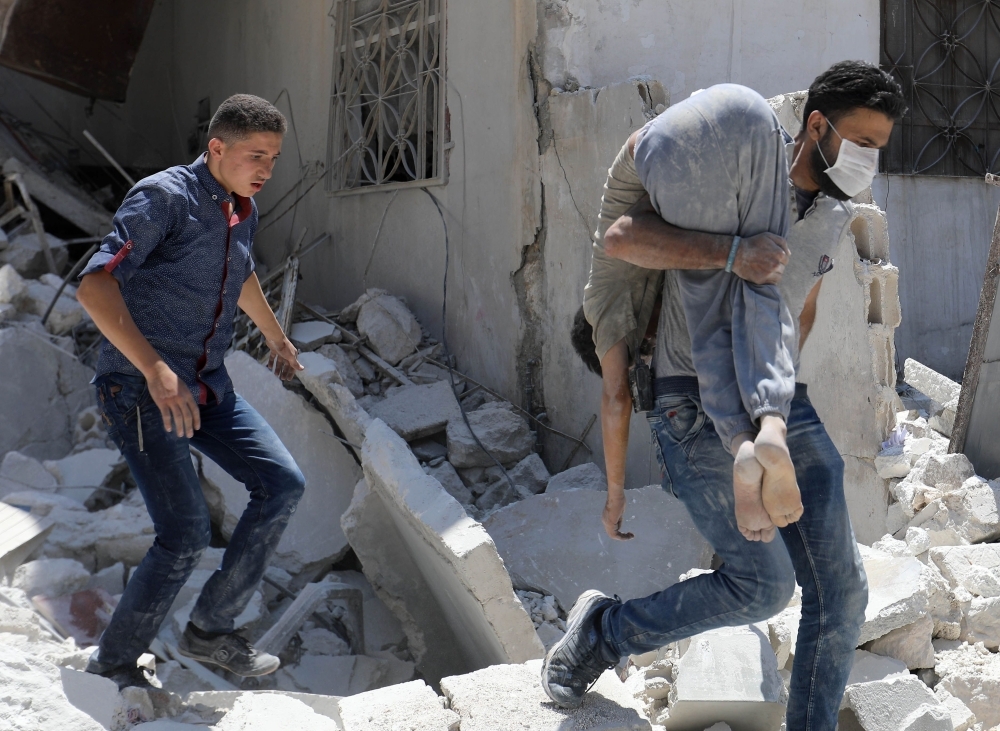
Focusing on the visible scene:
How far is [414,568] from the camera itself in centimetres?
418

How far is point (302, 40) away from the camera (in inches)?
304

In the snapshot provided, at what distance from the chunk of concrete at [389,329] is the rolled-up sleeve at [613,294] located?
362 centimetres

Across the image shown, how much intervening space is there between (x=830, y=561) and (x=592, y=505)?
7.44 ft

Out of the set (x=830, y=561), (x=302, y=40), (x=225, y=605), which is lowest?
(x=225, y=605)

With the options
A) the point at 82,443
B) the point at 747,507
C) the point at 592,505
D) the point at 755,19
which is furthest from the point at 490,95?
the point at 747,507

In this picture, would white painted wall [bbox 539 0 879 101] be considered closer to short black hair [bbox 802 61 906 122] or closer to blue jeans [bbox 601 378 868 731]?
short black hair [bbox 802 61 906 122]

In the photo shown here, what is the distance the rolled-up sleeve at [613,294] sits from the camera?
2324mm

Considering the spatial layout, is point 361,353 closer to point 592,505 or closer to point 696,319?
point 592,505

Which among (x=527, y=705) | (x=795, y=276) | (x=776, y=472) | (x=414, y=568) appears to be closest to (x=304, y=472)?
(x=414, y=568)

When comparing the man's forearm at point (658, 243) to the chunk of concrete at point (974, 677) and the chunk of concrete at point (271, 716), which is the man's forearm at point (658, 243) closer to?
the chunk of concrete at point (271, 716)

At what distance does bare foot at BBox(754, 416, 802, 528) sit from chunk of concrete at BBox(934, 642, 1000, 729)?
5.73 feet

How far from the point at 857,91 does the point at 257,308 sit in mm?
2033

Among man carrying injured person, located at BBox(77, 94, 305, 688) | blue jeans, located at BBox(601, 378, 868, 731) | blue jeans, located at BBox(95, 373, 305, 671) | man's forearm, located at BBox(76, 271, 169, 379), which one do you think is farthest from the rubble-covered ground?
man's forearm, located at BBox(76, 271, 169, 379)

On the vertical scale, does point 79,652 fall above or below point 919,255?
below
